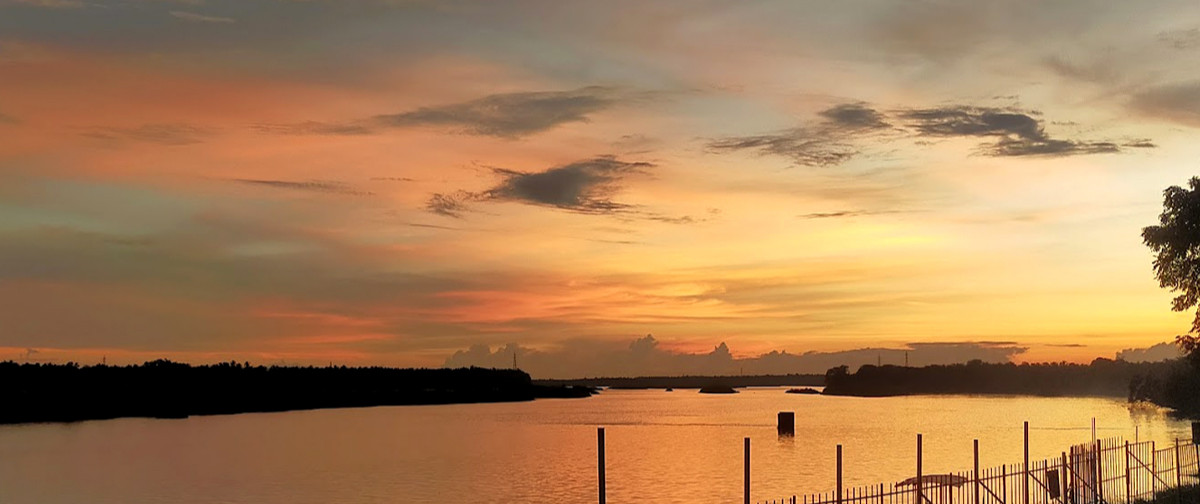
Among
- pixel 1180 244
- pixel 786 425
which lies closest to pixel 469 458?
pixel 786 425

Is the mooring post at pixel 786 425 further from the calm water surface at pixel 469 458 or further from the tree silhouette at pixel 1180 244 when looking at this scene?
the tree silhouette at pixel 1180 244

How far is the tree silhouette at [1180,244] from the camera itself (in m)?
62.0

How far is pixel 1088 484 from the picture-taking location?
159 feet

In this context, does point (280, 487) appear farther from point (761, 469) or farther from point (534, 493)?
point (761, 469)

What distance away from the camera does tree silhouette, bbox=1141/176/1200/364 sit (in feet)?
204

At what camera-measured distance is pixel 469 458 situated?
377 ft

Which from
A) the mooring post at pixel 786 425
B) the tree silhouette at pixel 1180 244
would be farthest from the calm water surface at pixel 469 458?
the tree silhouette at pixel 1180 244

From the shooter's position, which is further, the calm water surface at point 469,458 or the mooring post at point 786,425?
the mooring post at point 786,425

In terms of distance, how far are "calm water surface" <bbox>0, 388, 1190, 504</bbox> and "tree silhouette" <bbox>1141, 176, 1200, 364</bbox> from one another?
1026 inches

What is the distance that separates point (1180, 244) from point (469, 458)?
70.9m

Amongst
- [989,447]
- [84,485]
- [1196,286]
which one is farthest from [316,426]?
[1196,286]

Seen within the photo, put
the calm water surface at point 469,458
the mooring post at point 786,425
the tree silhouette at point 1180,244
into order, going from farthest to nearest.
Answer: the mooring post at point 786,425 → the calm water surface at point 469,458 → the tree silhouette at point 1180,244

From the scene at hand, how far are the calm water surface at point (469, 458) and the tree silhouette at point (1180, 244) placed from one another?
1026 inches

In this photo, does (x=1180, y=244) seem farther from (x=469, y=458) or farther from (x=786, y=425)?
(x=786, y=425)
